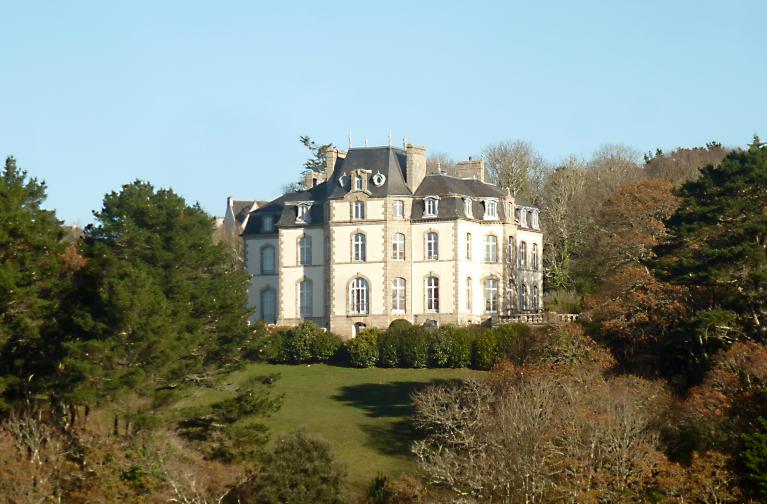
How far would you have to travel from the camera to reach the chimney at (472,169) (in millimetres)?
75750

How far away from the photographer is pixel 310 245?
72.8 m

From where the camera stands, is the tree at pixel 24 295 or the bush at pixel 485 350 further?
the bush at pixel 485 350

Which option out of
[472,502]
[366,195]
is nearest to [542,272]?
[366,195]

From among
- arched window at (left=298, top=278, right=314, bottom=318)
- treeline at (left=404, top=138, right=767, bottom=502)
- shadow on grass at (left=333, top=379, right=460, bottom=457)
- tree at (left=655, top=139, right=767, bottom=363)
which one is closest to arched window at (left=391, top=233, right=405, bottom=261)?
arched window at (left=298, top=278, right=314, bottom=318)

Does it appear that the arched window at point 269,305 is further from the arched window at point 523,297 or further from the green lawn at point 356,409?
the arched window at point 523,297

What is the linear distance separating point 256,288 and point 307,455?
104ft

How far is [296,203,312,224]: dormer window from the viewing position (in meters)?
73.2

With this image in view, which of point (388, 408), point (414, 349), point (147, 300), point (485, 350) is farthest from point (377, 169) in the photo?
point (147, 300)

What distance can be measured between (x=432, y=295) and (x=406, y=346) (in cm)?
608

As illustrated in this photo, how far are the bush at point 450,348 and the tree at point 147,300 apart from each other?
488 inches

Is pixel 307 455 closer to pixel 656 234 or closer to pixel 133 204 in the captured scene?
pixel 133 204

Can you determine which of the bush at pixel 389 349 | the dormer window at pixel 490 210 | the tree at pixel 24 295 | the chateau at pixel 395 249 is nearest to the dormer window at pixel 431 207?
the chateau at pixel 395 249

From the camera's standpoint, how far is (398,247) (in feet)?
232

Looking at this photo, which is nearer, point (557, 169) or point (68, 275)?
point (68, 275)
